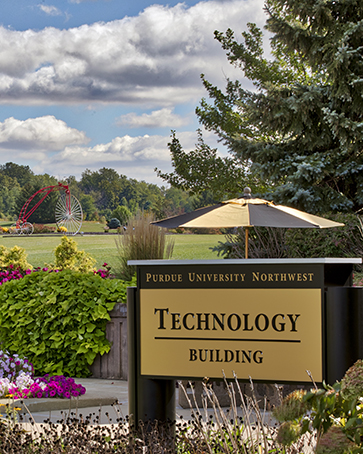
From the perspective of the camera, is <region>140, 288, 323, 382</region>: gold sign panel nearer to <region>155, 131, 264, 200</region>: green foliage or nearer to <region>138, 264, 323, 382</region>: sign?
<region>138, 264, 323, 382</region>: sign

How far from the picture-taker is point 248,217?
4.60 metres

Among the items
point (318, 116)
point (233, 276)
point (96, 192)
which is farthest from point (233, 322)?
point (96, 192)

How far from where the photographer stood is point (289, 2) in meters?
11.1

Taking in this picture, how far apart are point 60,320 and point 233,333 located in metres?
3.46

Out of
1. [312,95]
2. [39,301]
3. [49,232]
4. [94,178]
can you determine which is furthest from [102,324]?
[94,178]

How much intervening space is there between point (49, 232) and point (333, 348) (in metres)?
40.6

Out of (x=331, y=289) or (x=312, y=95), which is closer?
(x=331, y=289)

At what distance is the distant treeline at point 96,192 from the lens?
5062 cm

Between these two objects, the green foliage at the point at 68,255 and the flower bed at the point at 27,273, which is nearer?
the flower bed at the point at 27,273

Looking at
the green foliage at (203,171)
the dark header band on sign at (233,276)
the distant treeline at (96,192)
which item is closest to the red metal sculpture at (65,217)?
the distant treeline at (96,192)

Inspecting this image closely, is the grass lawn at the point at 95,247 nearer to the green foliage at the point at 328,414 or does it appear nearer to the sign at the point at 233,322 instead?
the sign at the point at 233,322

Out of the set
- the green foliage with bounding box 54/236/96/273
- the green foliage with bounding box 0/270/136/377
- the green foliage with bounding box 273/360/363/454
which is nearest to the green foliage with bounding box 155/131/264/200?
the green foliage with bounding box 54/236/96/273

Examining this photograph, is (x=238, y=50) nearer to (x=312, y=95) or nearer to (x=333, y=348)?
(x=312, y=95)

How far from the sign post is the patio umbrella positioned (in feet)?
5.49
